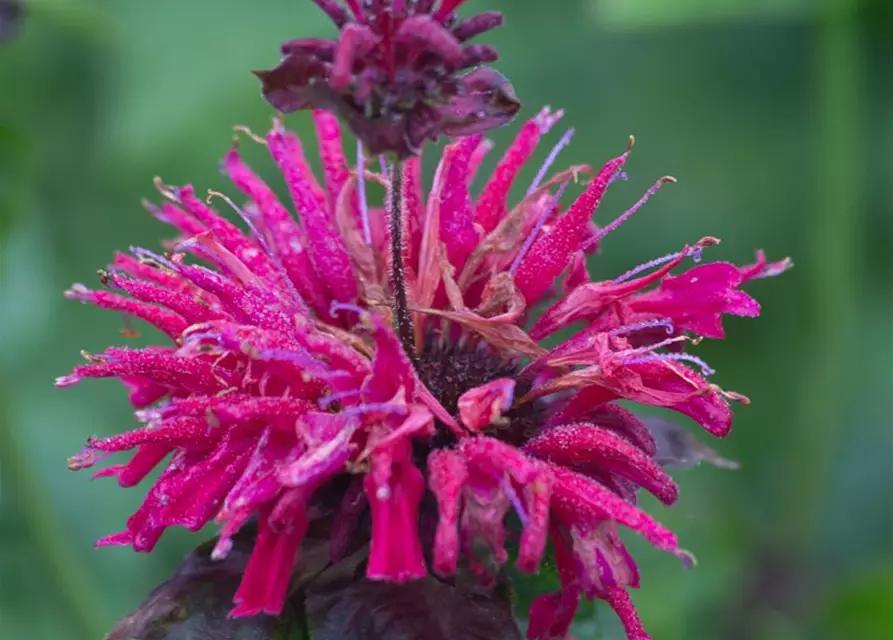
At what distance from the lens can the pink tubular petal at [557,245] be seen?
114 centimetres

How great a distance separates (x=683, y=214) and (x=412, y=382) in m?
2.22

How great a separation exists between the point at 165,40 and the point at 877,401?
7.48ft

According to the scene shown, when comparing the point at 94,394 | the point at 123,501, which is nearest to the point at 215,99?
the point at 94,394

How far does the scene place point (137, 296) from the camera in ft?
3.70

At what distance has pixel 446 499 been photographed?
912mm

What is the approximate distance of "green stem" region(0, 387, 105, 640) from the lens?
170 cm

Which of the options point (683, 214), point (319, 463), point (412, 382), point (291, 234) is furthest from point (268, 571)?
point (683, 214)

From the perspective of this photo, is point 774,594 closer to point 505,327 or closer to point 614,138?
point 614,138

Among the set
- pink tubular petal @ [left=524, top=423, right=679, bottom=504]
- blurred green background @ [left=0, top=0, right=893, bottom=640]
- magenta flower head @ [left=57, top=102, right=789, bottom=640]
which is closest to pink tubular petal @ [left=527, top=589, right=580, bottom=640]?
magenta flower head @ [left=57, top=102, right=789, bottom=640]

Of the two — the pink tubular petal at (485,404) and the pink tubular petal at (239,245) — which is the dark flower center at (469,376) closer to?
the pink tubular petal at (485,404)

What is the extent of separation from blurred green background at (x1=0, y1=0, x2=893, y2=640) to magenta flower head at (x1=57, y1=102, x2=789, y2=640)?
0.86m

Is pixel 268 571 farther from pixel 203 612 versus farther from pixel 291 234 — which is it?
pixel 291 234

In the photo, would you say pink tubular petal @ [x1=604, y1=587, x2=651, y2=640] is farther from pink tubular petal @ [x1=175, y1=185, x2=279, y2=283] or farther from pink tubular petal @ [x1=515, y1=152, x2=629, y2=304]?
pink tubular petal @ [x1=175, y1=185, x2=279, y2=283]

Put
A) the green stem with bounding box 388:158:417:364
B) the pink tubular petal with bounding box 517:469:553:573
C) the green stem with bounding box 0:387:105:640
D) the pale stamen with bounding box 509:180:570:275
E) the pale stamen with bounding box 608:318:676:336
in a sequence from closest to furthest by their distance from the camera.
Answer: the pink tubular petal with bounding box 517:469:553:573 < the green stem with bounding box 388:158:417:364 < the pale stamen with bounding box 608:318:676:336 < the pale stamen with bounding box 509:180:570:275 < the green stem with bounding box 0:387:105:640
